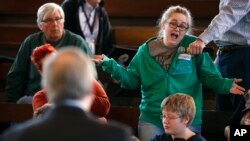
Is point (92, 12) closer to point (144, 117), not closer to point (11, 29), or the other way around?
point (11, 29)

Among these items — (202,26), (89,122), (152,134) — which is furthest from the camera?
(202,26)

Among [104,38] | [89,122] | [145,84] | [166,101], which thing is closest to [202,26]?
[104,38]

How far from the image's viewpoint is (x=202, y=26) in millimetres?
5781

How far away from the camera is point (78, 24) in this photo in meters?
5.12

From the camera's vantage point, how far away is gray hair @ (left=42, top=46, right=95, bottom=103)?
6.10ft

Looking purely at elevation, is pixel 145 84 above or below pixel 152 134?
above

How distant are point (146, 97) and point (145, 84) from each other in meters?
0.08

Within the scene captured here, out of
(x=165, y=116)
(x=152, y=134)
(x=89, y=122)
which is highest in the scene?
(x=89, y=122)

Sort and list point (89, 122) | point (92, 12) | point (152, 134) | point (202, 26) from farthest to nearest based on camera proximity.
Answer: point (202, 26) → point (92, 12) → point (152, 134) → point (89, 122)

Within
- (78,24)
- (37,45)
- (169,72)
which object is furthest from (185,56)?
(78,24)

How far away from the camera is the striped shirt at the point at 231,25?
149 inches

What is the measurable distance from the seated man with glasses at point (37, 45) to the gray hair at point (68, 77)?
232cm

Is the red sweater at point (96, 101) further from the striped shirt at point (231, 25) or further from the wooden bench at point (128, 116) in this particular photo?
the striped shirt at point (231, 25)

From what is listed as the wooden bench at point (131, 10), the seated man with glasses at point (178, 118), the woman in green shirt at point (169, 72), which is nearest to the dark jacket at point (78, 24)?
the wooden bench at point (131, 10)
